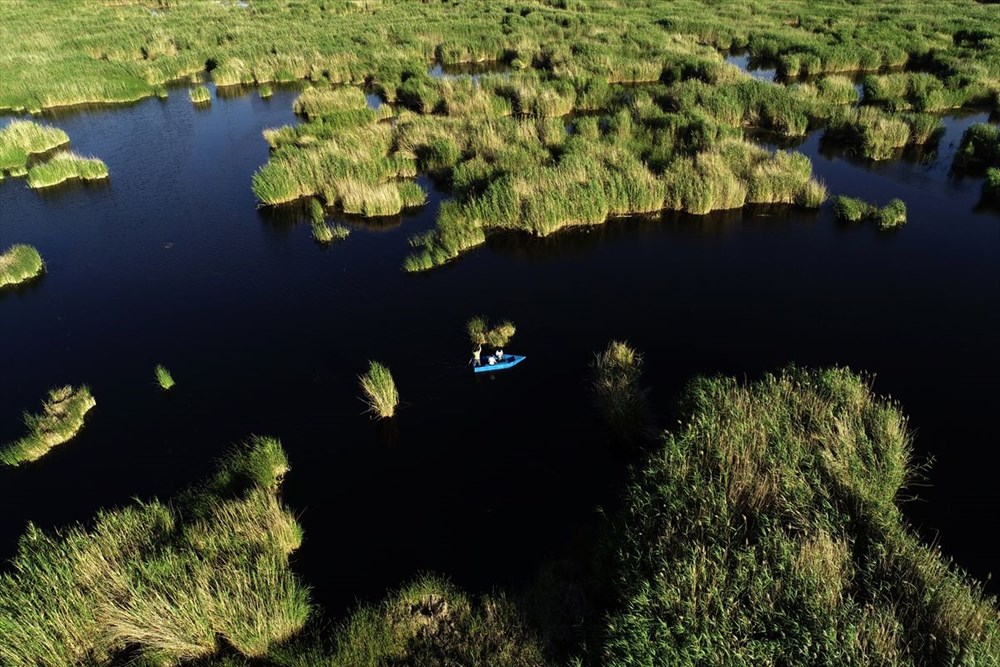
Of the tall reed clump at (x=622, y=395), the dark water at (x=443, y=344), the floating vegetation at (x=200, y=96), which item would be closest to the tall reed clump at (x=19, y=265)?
the dark water at (x=443, y=344)

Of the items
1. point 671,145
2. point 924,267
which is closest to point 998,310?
point 924,267

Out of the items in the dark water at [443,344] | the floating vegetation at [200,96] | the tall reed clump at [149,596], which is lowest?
the dark water at [443,344]

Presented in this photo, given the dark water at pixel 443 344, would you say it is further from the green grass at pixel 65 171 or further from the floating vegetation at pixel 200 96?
the floating vegetation at pixel 200 96

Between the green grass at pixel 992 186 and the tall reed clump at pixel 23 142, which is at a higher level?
the tall reed clump at pixel 23 142

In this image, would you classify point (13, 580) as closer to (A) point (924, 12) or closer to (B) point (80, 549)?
(B) point (80, 549)

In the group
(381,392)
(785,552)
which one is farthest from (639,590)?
(381,392)
